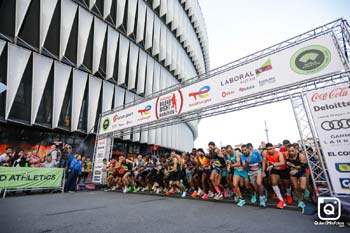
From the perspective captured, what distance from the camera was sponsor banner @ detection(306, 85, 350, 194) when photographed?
4234mm

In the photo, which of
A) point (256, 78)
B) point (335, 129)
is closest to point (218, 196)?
point (335, 129)

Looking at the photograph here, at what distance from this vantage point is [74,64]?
615 inches

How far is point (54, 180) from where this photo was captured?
29.0ft

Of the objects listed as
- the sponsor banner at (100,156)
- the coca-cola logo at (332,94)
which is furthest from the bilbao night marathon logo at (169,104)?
the coca-cola logo at (332,94)

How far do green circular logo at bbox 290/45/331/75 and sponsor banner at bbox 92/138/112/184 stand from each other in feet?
33.7

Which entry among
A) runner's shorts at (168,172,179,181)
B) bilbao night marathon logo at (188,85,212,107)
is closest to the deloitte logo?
runner's shorts at (168,172,179,181)

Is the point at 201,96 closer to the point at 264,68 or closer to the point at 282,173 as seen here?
the point at 264,68

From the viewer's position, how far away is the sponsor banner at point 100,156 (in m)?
11.4

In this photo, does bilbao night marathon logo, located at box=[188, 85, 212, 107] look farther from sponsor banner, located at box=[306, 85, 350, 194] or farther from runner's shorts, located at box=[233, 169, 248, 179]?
sponsor banner, located at box=[306, 85, 350, 194]

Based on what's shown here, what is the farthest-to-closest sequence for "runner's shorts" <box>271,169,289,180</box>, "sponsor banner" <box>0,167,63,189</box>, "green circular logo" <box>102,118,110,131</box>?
1. "green circular logo" <box>102,118,110,131</box>
2. "sponsor banner" <box>0,167,63,189</box>
3. "runner's shorts" <box>271,169,289,180</box>

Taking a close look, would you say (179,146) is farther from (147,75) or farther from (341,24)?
(341,24)

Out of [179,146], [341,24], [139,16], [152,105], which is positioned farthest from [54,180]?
[179,146]

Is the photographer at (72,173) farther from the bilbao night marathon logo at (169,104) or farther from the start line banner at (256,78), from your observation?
the bilbao night marathon logo at (169,104)

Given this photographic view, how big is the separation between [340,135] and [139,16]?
856 inches
